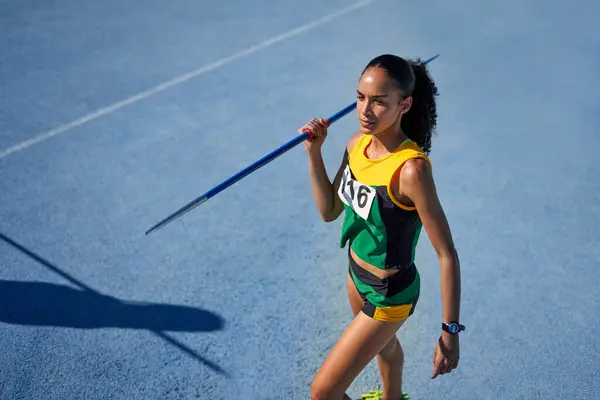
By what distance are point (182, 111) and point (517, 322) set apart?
416 centimetres

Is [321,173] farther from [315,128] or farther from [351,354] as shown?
[351,354]

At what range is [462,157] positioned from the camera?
630 centimetres

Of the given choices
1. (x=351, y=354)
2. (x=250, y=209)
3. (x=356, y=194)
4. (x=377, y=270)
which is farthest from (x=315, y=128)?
(x=250, y=209)

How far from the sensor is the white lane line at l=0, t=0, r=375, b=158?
6.44 m

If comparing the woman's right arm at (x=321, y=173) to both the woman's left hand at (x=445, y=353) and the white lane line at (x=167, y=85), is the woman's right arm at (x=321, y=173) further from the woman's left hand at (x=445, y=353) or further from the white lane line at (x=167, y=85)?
the white lane line at (x=167, y=85)

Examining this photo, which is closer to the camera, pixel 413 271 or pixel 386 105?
pixel 386 105

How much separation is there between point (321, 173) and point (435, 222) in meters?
0.76

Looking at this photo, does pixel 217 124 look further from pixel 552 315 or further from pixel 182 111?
pixel 552 315

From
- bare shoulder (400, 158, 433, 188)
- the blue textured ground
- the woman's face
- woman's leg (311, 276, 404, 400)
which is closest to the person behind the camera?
bare shoulder (400, 158, 433, 188)

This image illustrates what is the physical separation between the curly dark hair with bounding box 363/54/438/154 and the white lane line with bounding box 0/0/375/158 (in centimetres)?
445

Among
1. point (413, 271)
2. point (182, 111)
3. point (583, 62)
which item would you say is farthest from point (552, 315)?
point (583, 62)

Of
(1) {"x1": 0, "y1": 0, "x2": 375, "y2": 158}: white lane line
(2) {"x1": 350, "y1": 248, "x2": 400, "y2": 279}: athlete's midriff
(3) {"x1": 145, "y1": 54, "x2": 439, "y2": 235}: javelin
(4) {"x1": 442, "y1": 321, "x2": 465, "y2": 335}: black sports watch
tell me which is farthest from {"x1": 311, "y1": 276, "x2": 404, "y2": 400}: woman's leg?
(1) {"x1": 0, "y1": 0, "x2": 375, "y2": 158}: white lane line

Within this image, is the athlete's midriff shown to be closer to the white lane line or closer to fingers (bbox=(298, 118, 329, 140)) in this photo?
fingers (bbox=(298, 118, 329, 140))

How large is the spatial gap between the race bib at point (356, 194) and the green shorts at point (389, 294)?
327 mm
